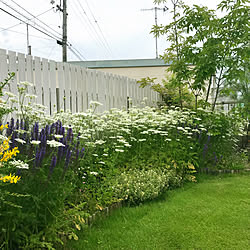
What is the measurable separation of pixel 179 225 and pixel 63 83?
418 cm

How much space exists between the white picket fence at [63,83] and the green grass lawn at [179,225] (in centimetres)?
266

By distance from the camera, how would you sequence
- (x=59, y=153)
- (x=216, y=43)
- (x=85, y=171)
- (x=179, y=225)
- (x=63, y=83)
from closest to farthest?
(x=59, y=153) < (x=179, y=225) < (x=85, y=171) < (x=63, y=83) < (x=216, y=43)

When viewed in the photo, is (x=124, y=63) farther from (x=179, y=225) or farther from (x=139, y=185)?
(x=179, y=225)

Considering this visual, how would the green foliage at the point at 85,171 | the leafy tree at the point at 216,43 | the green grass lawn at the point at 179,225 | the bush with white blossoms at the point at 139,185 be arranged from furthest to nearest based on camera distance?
the leafy tree at the point at 216,43
the bush with white blossoms at the point at 139,185
the green grass lawn at the point at 179,225
the green foliage at the point at 85,171

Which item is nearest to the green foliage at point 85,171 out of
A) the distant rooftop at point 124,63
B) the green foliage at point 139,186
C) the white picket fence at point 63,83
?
the green foliage at point 139,186

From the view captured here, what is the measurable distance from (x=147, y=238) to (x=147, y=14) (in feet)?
56.5

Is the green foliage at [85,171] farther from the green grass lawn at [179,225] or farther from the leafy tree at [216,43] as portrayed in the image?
the leafy tree at [216,43]

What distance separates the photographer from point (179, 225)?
3.22m

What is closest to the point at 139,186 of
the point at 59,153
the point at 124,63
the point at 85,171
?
the point at 85,171

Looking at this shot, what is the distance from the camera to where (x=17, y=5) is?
13602mm

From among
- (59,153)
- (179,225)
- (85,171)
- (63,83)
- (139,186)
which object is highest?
(63,83)

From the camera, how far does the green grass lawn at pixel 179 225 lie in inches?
110

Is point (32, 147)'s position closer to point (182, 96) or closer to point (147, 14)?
point (182, 96)

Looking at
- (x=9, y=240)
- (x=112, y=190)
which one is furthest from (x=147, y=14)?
(x=9, y=240)
